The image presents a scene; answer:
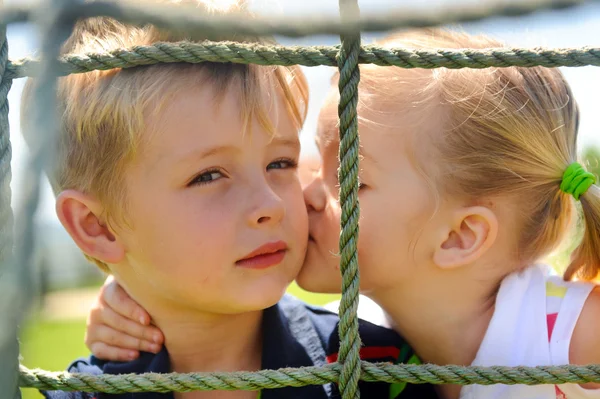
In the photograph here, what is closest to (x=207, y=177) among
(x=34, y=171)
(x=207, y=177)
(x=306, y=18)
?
(x=207, y=177)

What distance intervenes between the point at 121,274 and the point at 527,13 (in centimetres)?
83

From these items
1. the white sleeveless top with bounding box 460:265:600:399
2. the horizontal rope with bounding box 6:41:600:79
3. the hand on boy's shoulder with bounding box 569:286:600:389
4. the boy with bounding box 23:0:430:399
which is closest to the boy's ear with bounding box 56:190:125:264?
the boy with bounding box 23:0:430:399

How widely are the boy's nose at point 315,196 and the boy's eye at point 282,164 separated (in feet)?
0.22

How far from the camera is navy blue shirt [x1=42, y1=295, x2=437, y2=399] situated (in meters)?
1.18

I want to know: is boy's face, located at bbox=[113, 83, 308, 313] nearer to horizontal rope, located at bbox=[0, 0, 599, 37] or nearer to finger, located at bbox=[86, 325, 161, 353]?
finger, located at bbox=[86, 325, 161, 353]

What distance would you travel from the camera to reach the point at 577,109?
1.20 metres

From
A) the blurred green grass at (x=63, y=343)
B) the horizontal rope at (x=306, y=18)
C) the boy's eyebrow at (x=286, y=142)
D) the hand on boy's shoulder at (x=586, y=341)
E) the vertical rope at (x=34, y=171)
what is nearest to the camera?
the vertical rope at (x=34, y=171)

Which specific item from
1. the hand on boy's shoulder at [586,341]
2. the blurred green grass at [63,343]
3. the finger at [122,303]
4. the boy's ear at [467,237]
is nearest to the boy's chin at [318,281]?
the boy's ear at [467,237]

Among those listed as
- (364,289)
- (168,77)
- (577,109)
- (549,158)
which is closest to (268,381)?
(364,289)

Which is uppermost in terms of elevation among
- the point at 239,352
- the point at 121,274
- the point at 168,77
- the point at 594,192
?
the point at 168,77

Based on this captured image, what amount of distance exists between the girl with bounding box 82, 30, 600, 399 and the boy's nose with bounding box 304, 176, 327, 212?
5 centimetres

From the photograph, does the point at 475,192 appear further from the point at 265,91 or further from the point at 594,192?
the point at 265,91

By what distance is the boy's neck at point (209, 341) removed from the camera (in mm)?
1225

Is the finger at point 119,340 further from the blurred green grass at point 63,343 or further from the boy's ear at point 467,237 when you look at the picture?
the blurred green grass at point 63,343
